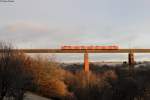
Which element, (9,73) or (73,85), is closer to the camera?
(9,73)

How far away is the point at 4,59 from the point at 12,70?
1033mm

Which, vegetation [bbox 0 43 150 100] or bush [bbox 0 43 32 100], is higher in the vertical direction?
bush [bbox 0 43 32 100]

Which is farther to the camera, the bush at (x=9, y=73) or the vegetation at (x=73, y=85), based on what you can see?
the vegetation at (x=73, y=85)

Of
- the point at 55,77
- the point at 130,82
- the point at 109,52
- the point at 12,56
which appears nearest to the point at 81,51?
the point at 109,52

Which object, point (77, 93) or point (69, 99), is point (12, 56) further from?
point (77, 93)

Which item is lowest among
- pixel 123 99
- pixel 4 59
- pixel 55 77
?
pixel 123 99

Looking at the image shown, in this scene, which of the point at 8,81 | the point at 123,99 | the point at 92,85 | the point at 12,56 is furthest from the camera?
the point at 92,85

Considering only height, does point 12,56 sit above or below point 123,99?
above

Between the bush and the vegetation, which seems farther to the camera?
the vegetation

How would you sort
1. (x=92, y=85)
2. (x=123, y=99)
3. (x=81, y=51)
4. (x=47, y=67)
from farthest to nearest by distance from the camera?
(x=81, y=51)
(x=92, y=85)
(x=123, y=99)
(x=47, y=67)

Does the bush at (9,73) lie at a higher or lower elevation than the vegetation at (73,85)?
higher

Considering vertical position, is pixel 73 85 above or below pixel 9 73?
below

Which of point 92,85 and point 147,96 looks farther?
point 92,85

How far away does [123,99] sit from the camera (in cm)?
5466
